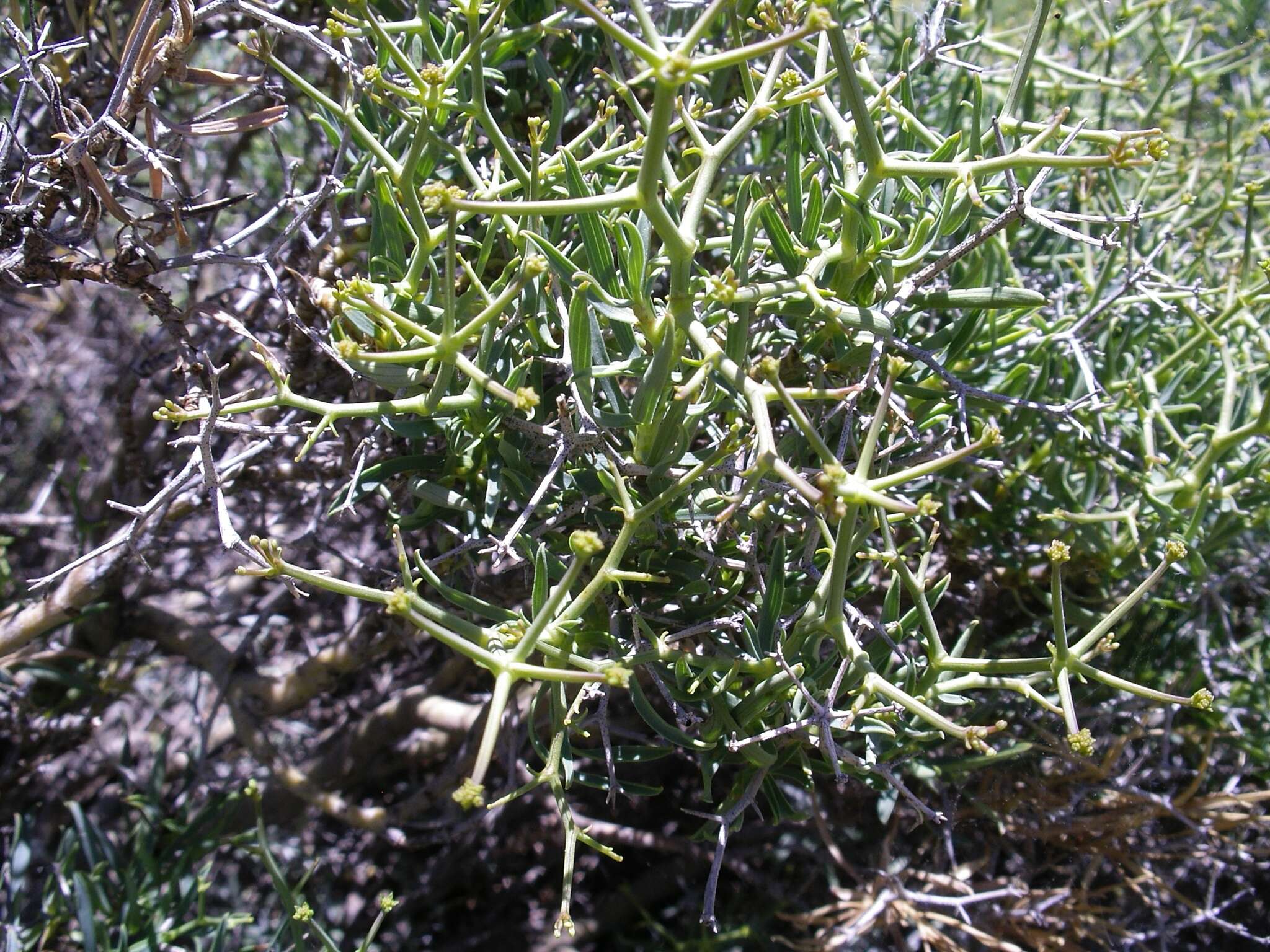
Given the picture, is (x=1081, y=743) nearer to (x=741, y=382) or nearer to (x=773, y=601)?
(x=773, y=601)

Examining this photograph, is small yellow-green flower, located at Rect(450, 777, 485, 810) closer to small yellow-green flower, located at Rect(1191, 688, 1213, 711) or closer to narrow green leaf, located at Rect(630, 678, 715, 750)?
narrow green leaf, located at Rect(630, 678, 715, 750)

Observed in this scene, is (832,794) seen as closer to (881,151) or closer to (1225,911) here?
(1225,911)

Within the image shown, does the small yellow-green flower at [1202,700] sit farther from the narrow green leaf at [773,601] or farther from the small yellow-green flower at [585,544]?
the small yellow-green flower at [585,544]

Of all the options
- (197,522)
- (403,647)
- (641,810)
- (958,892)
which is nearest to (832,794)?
(958,892)

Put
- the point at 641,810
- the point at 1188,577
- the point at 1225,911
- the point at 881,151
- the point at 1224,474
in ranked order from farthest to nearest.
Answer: the point at 641,810, the point at 1225,911, the point at 1188,577, the point at 1224,474, the point at 881,151

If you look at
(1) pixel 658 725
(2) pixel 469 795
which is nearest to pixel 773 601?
(1) pixel 658 725

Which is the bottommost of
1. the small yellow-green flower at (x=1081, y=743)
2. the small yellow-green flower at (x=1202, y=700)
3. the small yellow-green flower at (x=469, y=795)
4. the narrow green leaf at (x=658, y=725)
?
the narrow green leaf at (x=658, y=725)

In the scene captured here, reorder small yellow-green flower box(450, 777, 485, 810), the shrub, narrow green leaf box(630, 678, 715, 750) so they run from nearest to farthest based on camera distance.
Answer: small yellow-green flower box(450, 777, 485, 810) < the shrub < narrow green leaf box(630, 678, 715, 750)

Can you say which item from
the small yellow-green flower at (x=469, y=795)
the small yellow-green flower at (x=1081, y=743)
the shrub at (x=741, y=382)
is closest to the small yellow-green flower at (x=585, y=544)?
the shrub at (x=741, y=382)

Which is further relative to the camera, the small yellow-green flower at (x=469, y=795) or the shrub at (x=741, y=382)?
the shrub at (x=741, y=382)

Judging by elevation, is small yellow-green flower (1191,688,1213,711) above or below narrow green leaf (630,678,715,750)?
above

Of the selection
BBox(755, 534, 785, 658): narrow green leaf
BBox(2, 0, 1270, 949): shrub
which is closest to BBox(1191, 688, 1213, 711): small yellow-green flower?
BBox(2, 0, 1270, 949): shrub
